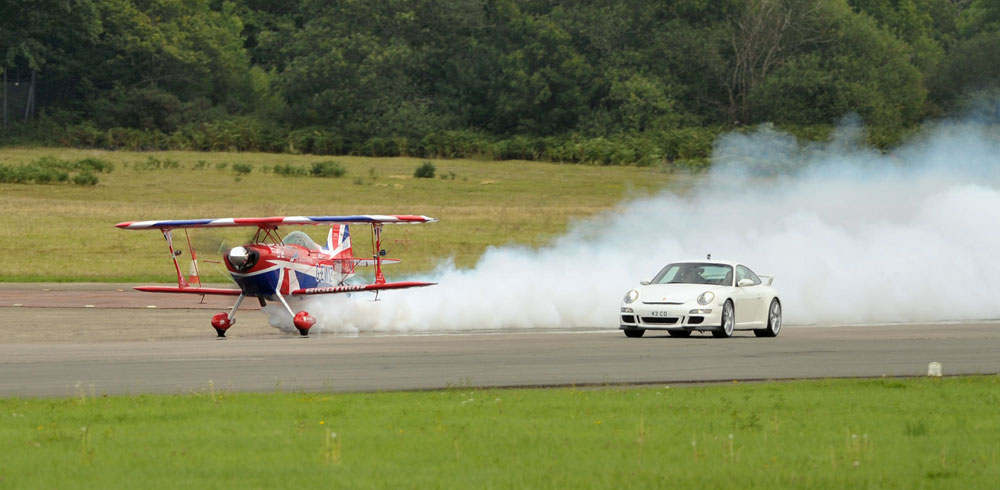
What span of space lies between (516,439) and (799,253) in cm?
2264

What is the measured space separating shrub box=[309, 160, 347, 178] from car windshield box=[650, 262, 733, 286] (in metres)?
53.9

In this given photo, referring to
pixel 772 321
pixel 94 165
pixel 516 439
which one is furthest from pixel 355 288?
pixel 94 165

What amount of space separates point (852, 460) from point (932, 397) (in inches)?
181

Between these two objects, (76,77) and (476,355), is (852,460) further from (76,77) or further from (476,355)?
(76,77)

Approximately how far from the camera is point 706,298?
81.4ft

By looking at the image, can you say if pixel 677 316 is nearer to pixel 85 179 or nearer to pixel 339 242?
pixel 339 242

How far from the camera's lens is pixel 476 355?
21.5 metres

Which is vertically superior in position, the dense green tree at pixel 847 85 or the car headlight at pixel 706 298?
the dense green tree at pixel 847 85

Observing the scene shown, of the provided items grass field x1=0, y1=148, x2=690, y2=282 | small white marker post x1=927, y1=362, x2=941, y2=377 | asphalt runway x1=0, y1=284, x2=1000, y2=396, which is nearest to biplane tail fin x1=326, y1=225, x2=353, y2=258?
asphalt runway x1=0, y1=284, x2=1000, y2=396

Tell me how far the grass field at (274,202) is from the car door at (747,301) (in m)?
22.5

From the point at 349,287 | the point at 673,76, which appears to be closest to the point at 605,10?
the point at 673,76

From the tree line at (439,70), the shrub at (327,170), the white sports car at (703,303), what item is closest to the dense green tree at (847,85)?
the tree line at (439,70)

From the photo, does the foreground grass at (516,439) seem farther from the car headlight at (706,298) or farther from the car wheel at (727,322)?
the car wheel at (727,322)

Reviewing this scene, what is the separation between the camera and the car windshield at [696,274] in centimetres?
2612
